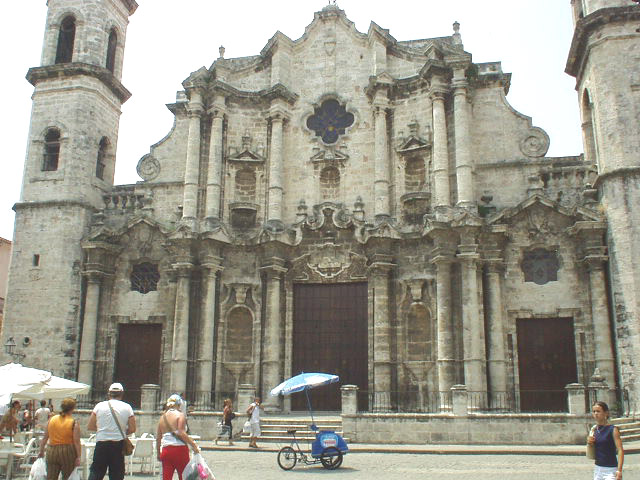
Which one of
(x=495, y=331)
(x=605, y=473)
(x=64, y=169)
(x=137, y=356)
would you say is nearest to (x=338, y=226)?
(x=495, y=331)

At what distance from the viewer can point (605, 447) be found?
295 inches

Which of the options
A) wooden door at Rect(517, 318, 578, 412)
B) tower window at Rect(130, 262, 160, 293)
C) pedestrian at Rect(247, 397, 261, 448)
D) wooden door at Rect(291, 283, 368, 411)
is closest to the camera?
pedestrian at Rect(247, 397, 261, 448)

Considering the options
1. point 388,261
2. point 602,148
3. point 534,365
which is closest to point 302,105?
point 388,261

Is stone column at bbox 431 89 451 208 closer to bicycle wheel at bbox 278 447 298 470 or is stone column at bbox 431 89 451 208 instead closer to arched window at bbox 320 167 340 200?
arched window at bbox 320 167 340 200

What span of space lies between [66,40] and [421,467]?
2109 centimetres

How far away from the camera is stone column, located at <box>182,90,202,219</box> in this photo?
23.7m

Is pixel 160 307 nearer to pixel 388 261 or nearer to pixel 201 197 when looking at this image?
pixel 201 197

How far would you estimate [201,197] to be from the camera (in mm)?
24328

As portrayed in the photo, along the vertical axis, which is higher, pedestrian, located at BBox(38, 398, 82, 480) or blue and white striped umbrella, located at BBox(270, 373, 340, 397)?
blue and white striped umbrella, located at BBox(270, 373, 340, 397)

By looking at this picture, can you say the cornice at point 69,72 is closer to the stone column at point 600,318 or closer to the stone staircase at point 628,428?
the stone column at point 600,318

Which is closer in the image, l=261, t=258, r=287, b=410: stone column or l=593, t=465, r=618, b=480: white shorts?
l=593, t=465, r=618, b=480: white shorts

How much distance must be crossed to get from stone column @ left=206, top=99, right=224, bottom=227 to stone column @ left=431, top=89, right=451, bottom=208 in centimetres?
737

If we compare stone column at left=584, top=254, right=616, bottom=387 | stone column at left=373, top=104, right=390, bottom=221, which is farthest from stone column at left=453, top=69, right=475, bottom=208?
stone column at left=584, top=254, right=616, bottom=387

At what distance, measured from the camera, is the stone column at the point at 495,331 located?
20109mm
